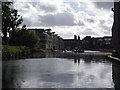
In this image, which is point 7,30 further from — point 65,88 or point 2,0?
point 65,88

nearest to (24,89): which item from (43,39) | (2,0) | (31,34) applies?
(2,0)

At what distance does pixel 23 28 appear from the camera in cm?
6481

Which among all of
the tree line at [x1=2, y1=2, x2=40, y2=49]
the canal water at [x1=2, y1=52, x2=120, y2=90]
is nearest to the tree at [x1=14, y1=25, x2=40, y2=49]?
the tree line at [x1=2, y1=2, x2=40, y2=49]

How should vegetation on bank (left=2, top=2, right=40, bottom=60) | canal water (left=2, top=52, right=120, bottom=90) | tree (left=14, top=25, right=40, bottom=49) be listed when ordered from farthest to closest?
tree (left=14, top=25, right=40, bottom=49) → vegetation on bank (left=2, top=2, right=40, bottom=60) → canal water (left=2, top=52, right=120, bottom=90)

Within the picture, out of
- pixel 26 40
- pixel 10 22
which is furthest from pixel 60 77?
pixel 26 40

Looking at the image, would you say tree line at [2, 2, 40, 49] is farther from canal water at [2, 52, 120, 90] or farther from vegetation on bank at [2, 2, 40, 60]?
canal water at [2, 52, 120, 90]

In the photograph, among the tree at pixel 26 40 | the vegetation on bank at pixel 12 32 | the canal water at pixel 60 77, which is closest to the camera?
the canal water at pixel 60 77

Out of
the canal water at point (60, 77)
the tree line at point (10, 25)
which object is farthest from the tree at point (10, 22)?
the canal water at point (60, 77)

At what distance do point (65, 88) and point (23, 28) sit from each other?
56.2 meters

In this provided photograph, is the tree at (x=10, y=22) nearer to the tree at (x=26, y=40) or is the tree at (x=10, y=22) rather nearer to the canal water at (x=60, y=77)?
the tree at (x=26, y=40)

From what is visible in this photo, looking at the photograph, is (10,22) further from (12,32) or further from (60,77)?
(60,77)

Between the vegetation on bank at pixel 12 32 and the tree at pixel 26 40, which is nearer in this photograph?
the vegetation on bank at pixel 12 32

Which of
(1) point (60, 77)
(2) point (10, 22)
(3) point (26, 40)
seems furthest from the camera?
(3) point (26, 40)

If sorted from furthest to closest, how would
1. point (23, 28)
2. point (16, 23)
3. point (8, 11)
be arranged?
1. point (23, 28)
2. point (16, 23)
3. point (8, 11)
